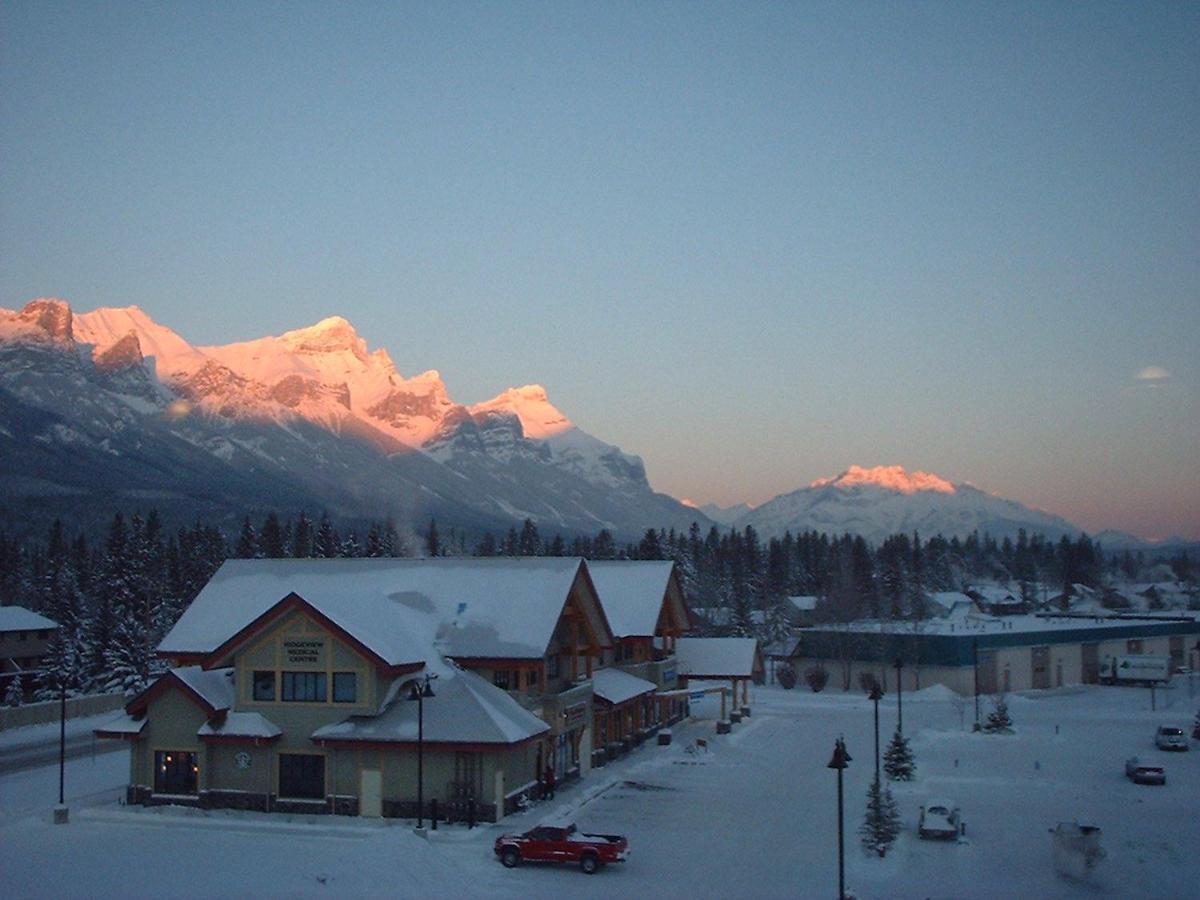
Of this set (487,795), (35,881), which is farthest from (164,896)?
(487,795)

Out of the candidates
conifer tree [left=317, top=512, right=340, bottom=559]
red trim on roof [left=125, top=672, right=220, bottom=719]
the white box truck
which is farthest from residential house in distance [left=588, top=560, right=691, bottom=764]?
conifer tree [left=317, top=512, right=340, bottom=559]

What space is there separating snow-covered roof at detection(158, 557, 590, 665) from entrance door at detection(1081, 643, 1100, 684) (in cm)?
5655

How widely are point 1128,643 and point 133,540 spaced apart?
2931 inches

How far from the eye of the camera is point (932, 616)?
399 ft

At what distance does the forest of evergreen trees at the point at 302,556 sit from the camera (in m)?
70.8

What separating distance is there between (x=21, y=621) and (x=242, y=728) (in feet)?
140

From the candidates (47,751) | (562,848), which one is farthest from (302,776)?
(47,751)

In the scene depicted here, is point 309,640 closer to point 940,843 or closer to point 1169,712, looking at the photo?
point 940,843

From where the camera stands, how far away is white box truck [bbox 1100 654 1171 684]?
272 ft

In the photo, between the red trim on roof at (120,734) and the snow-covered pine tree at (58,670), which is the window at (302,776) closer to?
the red trim on roof at (120,734)

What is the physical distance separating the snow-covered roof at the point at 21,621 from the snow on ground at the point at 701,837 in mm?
27103

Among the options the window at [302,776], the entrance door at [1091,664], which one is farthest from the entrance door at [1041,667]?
the window at [302,776]

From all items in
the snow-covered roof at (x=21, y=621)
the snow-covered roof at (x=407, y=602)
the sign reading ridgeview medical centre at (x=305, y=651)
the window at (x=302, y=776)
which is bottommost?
the window at (x=302, y=776)

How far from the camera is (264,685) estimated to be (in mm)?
38031
